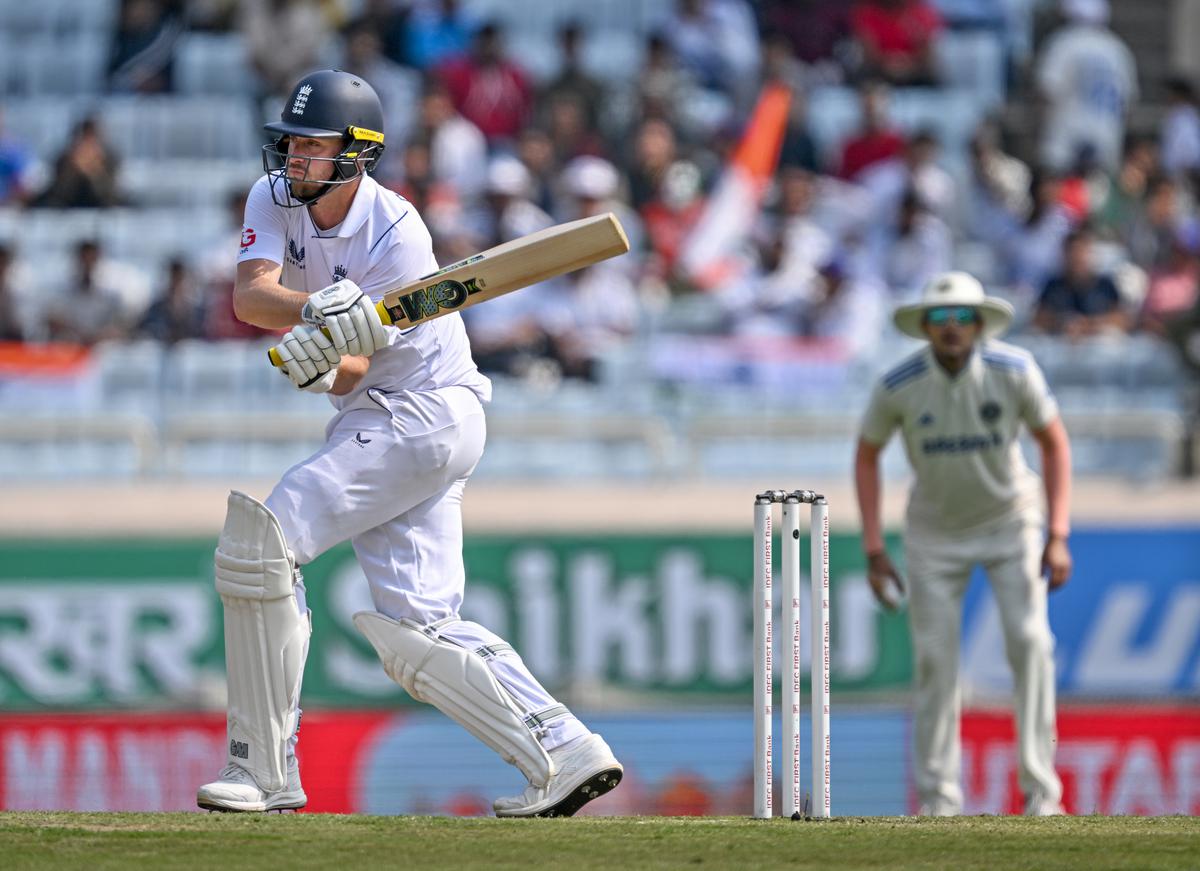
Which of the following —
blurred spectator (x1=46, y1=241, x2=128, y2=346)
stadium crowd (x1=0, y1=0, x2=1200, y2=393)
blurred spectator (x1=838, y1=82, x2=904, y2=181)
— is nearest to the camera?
stadium crowd (x1=0, y1=0, x2=1200, y2=393)

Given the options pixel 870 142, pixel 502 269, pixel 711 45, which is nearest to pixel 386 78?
pixel 711 45

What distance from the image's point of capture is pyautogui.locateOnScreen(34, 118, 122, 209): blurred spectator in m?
11.2

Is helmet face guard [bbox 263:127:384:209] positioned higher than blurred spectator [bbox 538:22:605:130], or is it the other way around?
blurred spectator [bbox 538:22:605:130]

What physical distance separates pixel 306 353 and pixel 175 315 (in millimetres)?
6096

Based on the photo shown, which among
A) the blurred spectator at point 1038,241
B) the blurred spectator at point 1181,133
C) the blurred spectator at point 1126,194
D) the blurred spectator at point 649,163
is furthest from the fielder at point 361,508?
the blurred spectator at point 1181,133

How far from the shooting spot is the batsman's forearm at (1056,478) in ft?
21.2

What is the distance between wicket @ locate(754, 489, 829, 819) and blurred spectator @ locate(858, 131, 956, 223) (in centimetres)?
643

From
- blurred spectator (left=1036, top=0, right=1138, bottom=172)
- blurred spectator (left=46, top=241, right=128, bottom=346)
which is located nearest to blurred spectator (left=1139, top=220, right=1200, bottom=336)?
blurred spectator (left=1036, top=0, right=1138, bottom=172)

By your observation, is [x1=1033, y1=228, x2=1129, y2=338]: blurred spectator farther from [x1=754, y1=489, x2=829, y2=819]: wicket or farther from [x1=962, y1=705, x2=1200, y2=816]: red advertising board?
[x1=754, y1=489, x2=829, y2=819]: wicket

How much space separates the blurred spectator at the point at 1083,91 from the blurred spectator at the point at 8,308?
5.84 metres

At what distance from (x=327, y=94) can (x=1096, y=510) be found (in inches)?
207

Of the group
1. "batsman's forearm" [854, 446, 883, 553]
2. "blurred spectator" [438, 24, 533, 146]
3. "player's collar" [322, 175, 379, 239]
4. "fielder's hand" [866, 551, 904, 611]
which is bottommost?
"fielder's hand" [866, 551, 904, 611]

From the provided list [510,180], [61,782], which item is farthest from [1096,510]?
[61,782]

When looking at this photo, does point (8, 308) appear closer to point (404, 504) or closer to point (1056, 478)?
point (1056, 478)
